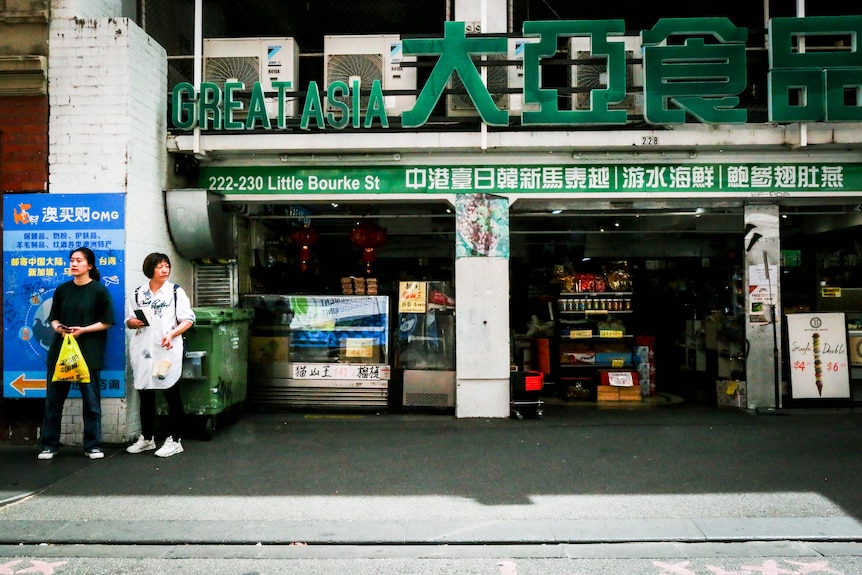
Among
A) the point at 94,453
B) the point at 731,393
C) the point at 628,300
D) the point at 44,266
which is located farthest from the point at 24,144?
the point at 731,393

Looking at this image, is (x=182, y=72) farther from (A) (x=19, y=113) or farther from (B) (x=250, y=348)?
(B) (x=250, y=348)

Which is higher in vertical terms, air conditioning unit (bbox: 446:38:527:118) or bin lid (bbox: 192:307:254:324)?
air conditioning unit (bbox: 446:38:527:118)

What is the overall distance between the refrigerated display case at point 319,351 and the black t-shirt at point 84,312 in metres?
2.43

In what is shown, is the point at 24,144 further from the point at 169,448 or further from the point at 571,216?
the point at 571,216

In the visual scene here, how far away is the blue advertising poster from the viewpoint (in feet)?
22.9

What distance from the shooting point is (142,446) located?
22.1ft

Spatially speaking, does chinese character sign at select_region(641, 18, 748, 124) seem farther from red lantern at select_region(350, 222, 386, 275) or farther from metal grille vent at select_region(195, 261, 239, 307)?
metal grille vent at select_region(195, 261, 239, 307)

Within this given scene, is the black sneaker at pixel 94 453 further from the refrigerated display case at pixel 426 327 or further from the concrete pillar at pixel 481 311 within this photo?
the concrete pillar at pixel 481 311

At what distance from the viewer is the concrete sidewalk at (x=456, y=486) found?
469 centimetres

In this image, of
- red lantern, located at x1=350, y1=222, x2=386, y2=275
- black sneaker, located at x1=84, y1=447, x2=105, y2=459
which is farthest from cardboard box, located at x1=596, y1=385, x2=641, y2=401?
black sneaker, located at x1=84, y1=447, x2=105, y2=459

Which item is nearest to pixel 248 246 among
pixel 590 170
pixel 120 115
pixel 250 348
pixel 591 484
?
pixel 250 348

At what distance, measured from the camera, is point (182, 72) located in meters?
9.66

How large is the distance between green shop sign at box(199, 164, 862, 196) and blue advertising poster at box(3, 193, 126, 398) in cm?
241

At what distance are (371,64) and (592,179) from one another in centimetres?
324
